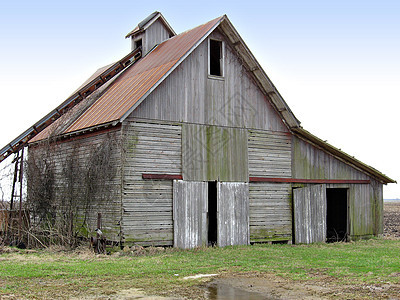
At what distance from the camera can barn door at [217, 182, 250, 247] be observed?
2086 centimetres

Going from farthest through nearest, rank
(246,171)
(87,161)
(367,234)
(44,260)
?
(367,234) → (246,171) → (87,161) → (44,260)

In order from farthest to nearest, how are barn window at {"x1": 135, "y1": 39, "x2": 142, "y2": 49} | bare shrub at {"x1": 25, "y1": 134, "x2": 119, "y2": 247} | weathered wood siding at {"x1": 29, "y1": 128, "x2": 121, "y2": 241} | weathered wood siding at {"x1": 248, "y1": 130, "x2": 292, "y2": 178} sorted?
barn window at {"x1": 135, "y1": 39, "x2": 142, "y2": 49}, weathered wood siding at {"x1": 248, "y1": 130, "x2": 292, "y2": 178}, bare shrub at {"x1": 25, "y1": 134, "x2": 119, "y2": 247}, weathered wood siding at {"x1": 29, "y1": 128, "x2": 121, "y2": 241}

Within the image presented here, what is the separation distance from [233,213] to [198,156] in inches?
110

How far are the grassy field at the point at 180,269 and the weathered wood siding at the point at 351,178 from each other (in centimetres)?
416

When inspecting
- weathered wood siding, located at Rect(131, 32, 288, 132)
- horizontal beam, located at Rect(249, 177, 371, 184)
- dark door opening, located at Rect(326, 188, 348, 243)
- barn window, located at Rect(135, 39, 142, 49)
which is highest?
barn window, located at Rect(135, 39, 142, 49)

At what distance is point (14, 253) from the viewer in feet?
61.2

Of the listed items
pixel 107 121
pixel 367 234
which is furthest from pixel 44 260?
pixel 367 234

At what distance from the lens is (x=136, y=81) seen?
21594 millimetres

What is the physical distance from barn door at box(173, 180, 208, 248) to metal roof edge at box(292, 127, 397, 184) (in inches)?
212

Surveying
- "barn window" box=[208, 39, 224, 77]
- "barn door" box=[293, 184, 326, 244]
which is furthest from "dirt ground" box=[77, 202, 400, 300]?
"barn window" box=[208, 39, 224, 77]

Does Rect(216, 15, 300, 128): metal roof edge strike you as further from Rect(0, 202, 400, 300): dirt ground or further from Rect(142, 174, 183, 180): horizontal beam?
Rect(0, 202, 400, 300): dirt ground

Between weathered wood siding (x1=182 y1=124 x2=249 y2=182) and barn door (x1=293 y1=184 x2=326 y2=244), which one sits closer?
weathered wood siding (x1=182 y1=124 x2=249 y2=182)

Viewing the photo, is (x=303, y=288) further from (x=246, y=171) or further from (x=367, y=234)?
(x=367, y=234)

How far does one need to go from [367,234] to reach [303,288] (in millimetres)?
14122
